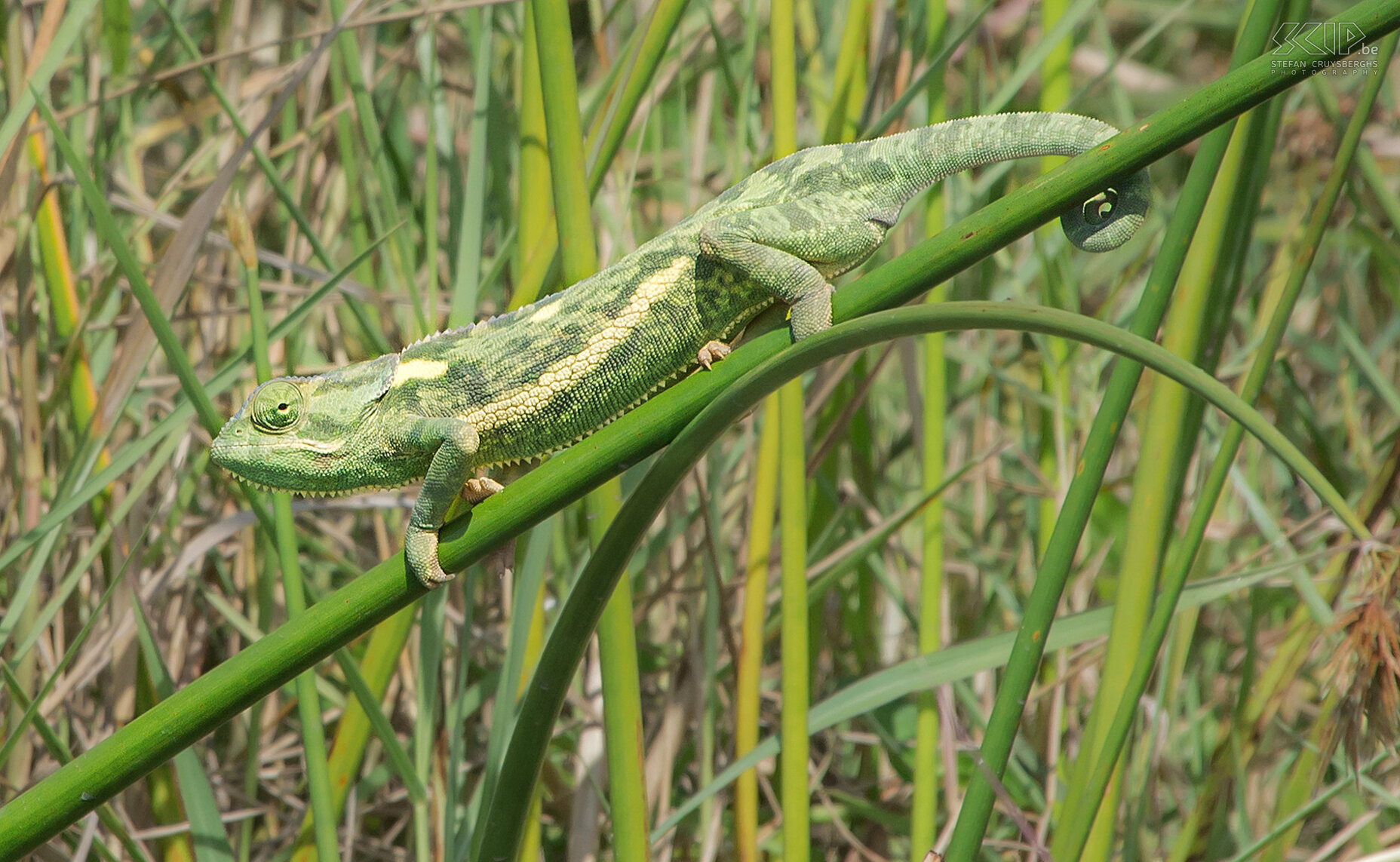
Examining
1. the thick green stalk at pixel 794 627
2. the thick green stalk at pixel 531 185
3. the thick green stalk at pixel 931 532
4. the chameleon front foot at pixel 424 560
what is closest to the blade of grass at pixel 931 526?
the thick green stalk at pixel 931 532

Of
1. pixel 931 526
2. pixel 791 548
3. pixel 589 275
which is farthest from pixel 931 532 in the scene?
pixel 589 275

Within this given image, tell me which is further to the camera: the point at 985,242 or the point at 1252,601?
the point at 1252,601

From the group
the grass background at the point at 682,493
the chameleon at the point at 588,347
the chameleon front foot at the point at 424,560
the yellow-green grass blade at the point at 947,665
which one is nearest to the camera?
the chameleon front foot at the point at 424,560

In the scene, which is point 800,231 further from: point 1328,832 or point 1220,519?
point 1328,832

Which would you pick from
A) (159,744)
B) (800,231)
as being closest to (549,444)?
(800,231)

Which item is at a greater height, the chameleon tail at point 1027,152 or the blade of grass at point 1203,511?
the chameleon tail at point 1027,152

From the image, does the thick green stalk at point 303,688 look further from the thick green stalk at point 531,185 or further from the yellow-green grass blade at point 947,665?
the yellow-green grass blade at point 947,665

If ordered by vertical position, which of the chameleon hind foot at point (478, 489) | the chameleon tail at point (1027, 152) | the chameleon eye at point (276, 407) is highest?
the chameleon tail at point (1027, 152)

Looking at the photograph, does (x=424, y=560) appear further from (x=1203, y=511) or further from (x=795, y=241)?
(x=1203, y=511)
